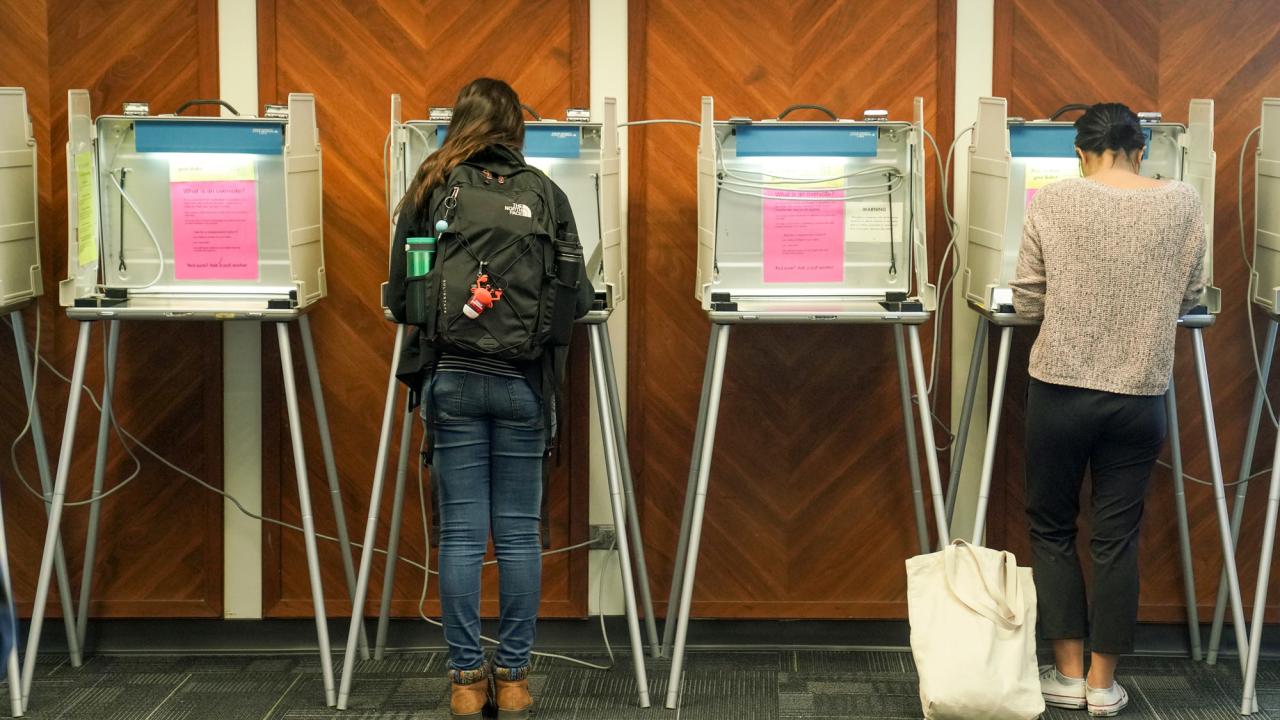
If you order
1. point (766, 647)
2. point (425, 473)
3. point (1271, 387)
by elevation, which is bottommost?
point (766, 647)

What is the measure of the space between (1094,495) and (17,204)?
2700 millimetres

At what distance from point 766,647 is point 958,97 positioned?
1.57m

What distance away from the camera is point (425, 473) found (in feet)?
12.3

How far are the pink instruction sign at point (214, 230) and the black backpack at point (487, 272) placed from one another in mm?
722

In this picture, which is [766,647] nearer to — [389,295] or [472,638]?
[472,638]

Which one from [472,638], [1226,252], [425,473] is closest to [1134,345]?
[1226,252]

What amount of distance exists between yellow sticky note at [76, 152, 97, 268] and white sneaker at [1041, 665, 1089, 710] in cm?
252

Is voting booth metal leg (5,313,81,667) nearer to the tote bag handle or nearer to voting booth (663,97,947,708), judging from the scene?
voting booth (663,97,947,708)

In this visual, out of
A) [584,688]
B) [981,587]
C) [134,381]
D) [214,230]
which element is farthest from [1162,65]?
[134,381]

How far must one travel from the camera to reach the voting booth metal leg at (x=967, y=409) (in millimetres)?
3498

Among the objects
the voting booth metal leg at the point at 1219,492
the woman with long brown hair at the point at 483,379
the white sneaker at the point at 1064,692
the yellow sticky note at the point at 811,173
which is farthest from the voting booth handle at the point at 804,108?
the white sneaker at the point at 1064,692

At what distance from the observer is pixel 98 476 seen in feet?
11.7

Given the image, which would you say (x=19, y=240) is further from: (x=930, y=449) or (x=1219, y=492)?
(x=1219, y=492)

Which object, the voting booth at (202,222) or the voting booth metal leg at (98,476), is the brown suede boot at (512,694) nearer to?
the voting booth at (202,222)
